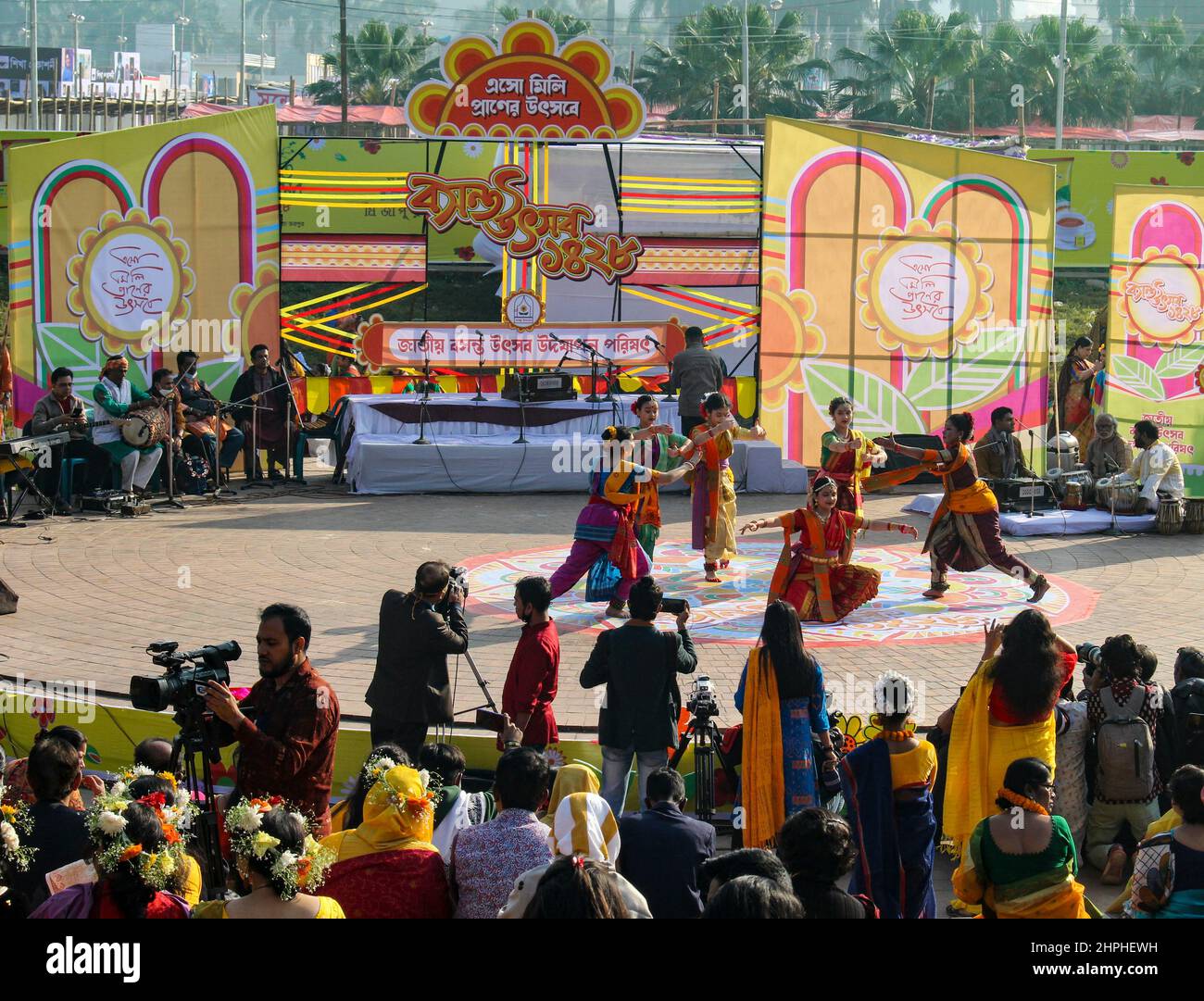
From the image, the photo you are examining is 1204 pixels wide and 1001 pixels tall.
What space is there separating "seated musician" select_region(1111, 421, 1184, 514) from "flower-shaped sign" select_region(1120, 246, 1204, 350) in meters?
2.55

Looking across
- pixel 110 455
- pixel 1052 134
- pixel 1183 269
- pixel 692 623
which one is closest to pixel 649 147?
pixel 1183 269

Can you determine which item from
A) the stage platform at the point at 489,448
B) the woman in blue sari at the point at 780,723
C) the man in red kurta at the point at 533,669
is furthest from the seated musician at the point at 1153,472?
the woman in blue sari at the point at 780,723

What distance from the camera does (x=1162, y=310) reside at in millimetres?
17281

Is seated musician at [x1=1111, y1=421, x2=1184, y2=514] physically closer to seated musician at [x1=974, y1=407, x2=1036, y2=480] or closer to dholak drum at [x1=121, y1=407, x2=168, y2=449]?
seated musician at [x1=974, y1=407, x2=1036, y2=480]

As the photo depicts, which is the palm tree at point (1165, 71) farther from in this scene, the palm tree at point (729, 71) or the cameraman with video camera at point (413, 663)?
the cameraman with video camera at point (413, 663)

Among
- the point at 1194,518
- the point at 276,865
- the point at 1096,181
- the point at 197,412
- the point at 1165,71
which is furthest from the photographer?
the point at 1165,71

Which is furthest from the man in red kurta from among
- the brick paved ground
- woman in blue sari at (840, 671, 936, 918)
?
woman in blue sari at (840, 671, 936, 918)

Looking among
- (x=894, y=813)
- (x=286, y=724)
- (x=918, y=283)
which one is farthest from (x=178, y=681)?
(x=918, y=283)

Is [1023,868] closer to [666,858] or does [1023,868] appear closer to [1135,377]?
[666,858]

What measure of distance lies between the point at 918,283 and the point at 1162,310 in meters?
2.70

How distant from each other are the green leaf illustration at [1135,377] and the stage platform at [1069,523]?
252cm

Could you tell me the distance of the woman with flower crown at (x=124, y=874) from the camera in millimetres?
4453

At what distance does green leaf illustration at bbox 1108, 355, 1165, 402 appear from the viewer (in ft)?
56.5

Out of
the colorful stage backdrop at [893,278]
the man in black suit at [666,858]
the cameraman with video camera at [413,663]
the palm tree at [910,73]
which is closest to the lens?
the man in black suit at [666,858]
